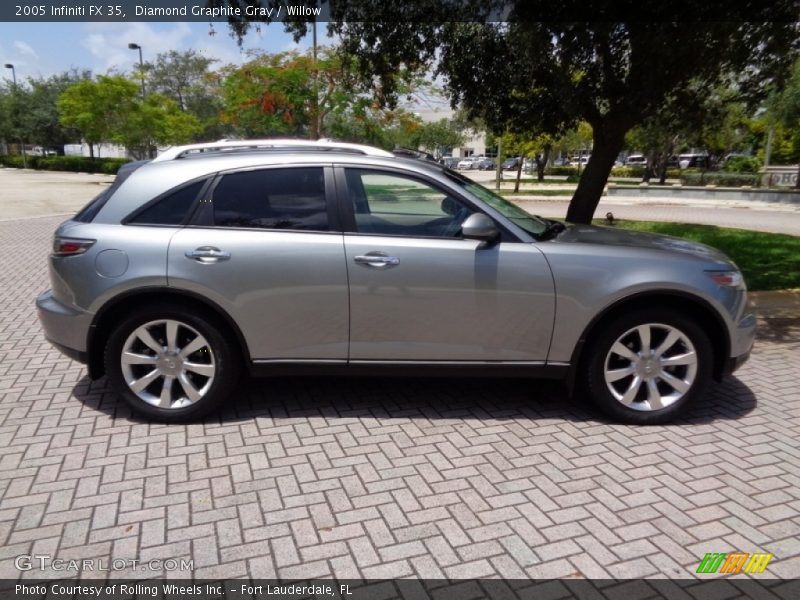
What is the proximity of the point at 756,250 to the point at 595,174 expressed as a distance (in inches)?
133

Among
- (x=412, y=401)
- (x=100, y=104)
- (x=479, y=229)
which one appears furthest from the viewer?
(x=100, y=104)

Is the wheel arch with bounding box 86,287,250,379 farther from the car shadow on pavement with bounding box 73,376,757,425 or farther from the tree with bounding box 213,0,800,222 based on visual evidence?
the tree with bounding box 213,0,800,222

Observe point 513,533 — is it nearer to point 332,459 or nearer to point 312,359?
point 332,459

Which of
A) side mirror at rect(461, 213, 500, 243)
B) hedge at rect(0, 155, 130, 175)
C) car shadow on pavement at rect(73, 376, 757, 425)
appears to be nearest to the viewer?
side mirror at rect(461, 213, 500, 243)

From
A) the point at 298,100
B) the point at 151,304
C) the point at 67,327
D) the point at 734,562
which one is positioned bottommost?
the point at 734,562

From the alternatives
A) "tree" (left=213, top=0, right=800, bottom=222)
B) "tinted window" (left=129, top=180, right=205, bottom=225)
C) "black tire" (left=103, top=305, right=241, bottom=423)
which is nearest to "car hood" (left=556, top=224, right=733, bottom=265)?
"black tire" (left=103, top=305, right=241, bottom=423)

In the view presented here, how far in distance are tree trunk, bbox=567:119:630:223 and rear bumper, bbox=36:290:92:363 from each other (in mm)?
7342

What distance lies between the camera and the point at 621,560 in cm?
274

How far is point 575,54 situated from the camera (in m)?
7.54

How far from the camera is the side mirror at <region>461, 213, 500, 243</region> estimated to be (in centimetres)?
377

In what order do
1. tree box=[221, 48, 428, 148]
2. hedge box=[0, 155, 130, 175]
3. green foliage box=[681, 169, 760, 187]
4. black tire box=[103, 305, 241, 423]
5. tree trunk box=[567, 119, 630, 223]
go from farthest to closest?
hedge box=[0, 155, 130, 175]
green foliage box=[681, 169, 760, 187]
tree box=[221, 48, 428, 148]
tree trunk box=[567, 119, 630, 223]
black tire box=[103, 305, 241, 423]

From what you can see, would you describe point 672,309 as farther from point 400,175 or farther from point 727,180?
point 727,180

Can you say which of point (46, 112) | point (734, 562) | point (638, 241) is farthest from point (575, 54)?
point (46, 112)

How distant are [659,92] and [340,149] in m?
5.11
